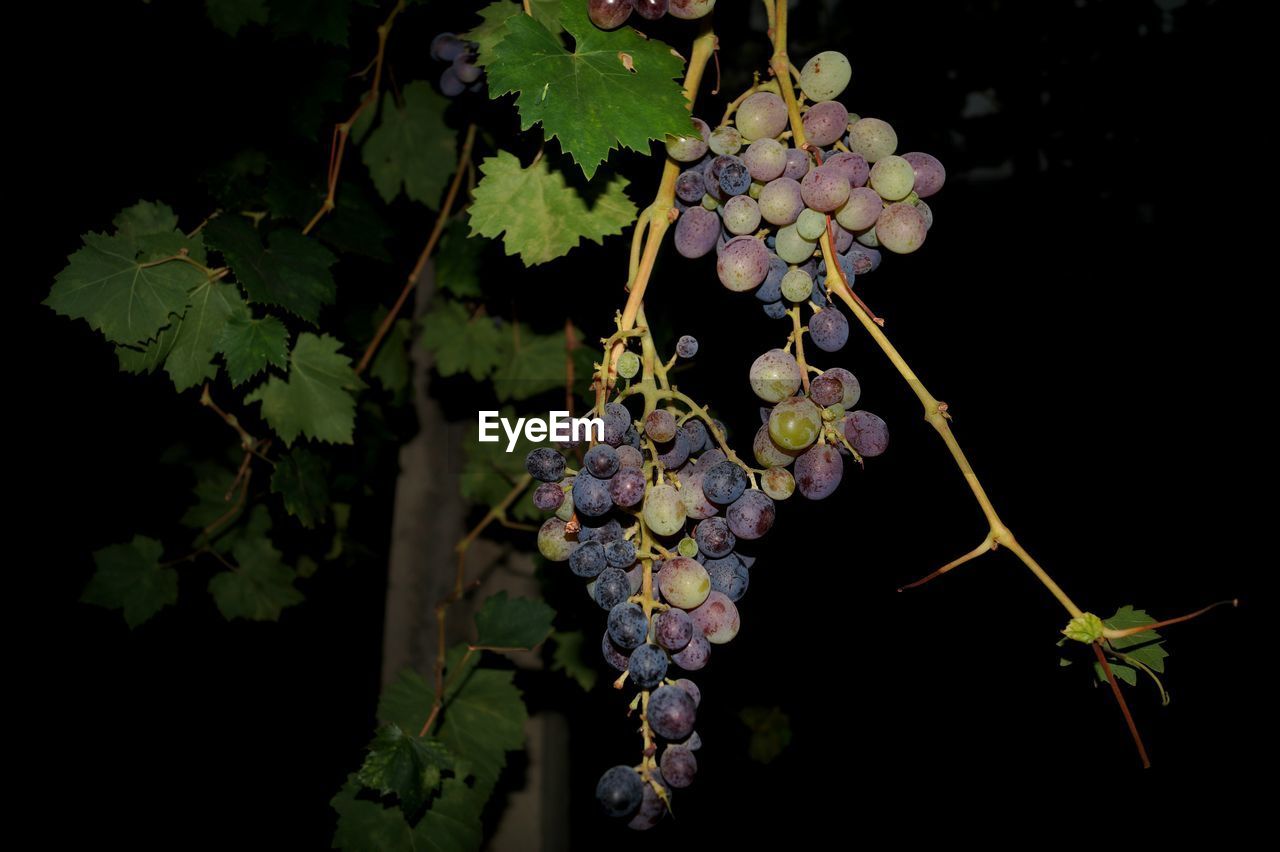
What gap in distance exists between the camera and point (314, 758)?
2510 millimetres

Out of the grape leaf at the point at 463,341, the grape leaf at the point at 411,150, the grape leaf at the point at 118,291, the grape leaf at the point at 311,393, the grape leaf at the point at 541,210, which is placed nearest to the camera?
the grape leaf at the point at 541,210

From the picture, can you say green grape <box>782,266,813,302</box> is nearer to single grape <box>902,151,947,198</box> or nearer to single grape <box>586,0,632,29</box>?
single grape <box>902,151,947,198</box>

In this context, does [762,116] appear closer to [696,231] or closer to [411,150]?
[696,231]

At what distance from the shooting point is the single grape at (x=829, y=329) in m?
0.67

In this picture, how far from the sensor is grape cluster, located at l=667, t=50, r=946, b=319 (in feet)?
2.19

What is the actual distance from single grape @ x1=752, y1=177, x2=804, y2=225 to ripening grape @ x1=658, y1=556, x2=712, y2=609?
301mm

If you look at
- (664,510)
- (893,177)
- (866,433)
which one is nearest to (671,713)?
(664,510)

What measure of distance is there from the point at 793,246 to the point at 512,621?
0.82 m

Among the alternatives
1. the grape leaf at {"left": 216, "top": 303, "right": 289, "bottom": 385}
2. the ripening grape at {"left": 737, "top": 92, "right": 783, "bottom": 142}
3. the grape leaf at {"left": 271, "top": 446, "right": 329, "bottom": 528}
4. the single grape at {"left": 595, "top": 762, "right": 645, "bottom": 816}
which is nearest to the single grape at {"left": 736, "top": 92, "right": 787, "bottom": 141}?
the ripening grape at {"left": 737, "top": 92, "right": 783, "bottom": 142}

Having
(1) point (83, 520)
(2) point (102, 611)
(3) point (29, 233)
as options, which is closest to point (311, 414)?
(3) point (29, 233)

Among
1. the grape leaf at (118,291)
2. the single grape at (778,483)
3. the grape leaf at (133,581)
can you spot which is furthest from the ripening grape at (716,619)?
the grape leaf at (133,581)

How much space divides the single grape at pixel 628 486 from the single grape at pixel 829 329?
19 cm

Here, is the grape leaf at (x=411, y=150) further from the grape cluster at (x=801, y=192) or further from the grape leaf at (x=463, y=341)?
the grape cluster at (x=801, y=192)

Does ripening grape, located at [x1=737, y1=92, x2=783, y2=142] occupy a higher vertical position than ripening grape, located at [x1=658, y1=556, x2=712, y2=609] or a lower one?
higher
